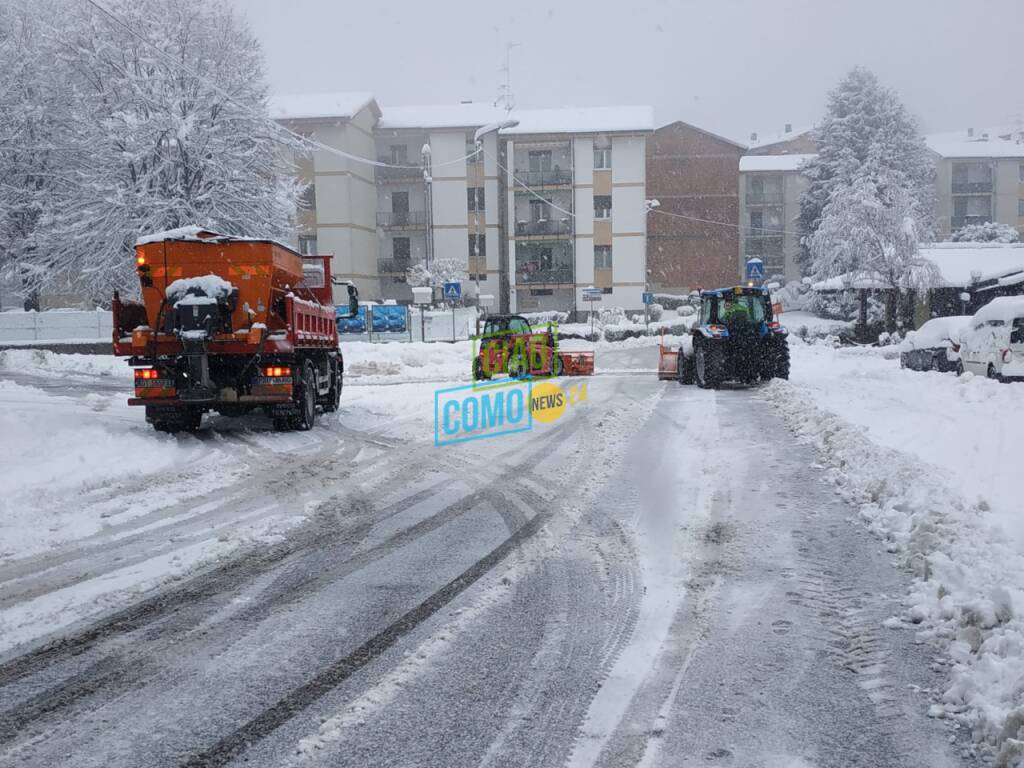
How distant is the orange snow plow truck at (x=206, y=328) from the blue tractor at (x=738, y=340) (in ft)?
33.0

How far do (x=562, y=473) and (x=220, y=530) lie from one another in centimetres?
377

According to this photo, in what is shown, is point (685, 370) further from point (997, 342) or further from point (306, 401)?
point (306, 401)

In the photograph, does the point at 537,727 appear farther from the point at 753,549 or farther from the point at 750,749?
the point at 753,549

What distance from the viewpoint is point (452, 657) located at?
4.30 meters

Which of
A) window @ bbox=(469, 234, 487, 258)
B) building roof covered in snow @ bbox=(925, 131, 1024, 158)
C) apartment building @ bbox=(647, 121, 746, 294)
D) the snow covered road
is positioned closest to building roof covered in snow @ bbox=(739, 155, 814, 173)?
apartment building @ bbox=(647, 121, 746, 294)

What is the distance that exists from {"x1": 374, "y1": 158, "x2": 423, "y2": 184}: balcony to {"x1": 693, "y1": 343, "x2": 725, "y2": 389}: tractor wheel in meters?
40.9

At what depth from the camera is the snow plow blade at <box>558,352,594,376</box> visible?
79.6ft

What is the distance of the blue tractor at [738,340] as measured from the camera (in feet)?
64.2

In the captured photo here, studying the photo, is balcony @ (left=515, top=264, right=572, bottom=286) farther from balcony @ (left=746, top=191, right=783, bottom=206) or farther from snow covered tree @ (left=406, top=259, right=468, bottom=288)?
balcony @ (left=746, top=191, right=783, bottom=206)

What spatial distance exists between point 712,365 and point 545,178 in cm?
3993

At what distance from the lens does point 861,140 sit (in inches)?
2267

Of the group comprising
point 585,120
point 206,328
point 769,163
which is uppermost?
point 585,120

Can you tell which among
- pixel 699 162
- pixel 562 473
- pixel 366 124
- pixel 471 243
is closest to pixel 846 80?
pixel 699 162

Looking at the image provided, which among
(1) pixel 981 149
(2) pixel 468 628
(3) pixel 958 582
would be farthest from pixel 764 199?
(2) pixel 468 628
